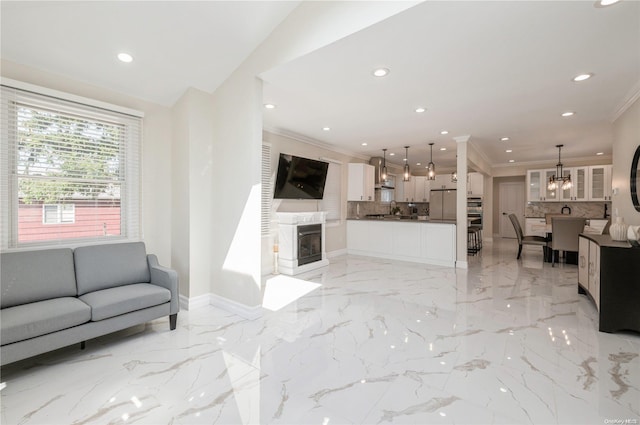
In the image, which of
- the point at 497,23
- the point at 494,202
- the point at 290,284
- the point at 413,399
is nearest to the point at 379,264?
the point at 290,284

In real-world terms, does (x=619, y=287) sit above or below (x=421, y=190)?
below

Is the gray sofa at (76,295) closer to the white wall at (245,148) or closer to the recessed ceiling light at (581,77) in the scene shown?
the white wall at (245,148)

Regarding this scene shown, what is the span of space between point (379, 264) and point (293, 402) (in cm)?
436

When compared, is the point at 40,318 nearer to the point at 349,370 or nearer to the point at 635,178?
the point at 349,370

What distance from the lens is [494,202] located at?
10.1 meters

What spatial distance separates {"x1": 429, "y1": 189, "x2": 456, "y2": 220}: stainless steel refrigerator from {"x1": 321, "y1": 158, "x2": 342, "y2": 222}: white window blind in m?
3.49

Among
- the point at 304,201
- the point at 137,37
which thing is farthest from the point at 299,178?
the point at 137,37

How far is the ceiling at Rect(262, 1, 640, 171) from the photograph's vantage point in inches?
83.2

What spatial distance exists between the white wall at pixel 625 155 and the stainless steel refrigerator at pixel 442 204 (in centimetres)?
423

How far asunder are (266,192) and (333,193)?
7.15 feet

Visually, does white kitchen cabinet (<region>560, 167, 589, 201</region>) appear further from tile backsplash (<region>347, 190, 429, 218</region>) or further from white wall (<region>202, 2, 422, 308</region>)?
white wall (<region>202, 2, 422, 308</region>)

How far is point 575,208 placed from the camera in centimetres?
827

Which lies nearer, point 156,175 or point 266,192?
point 156,175

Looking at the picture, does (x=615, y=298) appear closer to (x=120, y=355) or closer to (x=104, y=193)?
(x=120, y=355)
